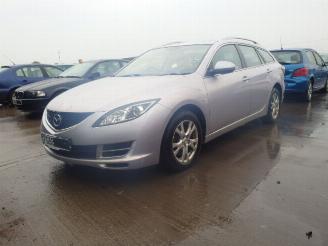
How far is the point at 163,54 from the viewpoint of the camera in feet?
16.4

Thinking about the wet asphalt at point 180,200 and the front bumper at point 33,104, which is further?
the front bumper at point 33,104

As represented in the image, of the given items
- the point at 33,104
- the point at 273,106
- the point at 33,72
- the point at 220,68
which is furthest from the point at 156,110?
the point at 33,72

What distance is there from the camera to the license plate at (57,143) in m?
3.46

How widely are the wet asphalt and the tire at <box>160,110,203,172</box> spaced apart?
0.47 ft

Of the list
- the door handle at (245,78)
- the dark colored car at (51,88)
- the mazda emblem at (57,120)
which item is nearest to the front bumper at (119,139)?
the mazda emblem at (57,120)

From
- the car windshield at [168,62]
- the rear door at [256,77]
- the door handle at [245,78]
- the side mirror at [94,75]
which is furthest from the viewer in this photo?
the side mirror at [94,75]

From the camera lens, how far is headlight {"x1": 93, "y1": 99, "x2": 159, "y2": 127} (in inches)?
130

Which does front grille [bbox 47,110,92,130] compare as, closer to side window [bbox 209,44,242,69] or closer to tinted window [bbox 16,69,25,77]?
side window [bbox 209,44,242,69]

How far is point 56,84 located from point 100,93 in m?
5.03

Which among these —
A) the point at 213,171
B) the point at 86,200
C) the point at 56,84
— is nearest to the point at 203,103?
the point at 213,171

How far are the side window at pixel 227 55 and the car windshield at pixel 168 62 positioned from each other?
175 mm

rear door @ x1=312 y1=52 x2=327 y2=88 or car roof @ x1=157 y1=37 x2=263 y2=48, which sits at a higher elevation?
car roof @ x1=157 y1=37 x2=263 y2=48

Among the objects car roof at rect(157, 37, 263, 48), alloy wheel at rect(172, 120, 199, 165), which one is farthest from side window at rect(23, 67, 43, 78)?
alloy wheel at rect(172, 120, 199, 165)

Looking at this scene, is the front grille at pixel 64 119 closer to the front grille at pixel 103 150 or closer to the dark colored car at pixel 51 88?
the front grille at pixel 103 150
